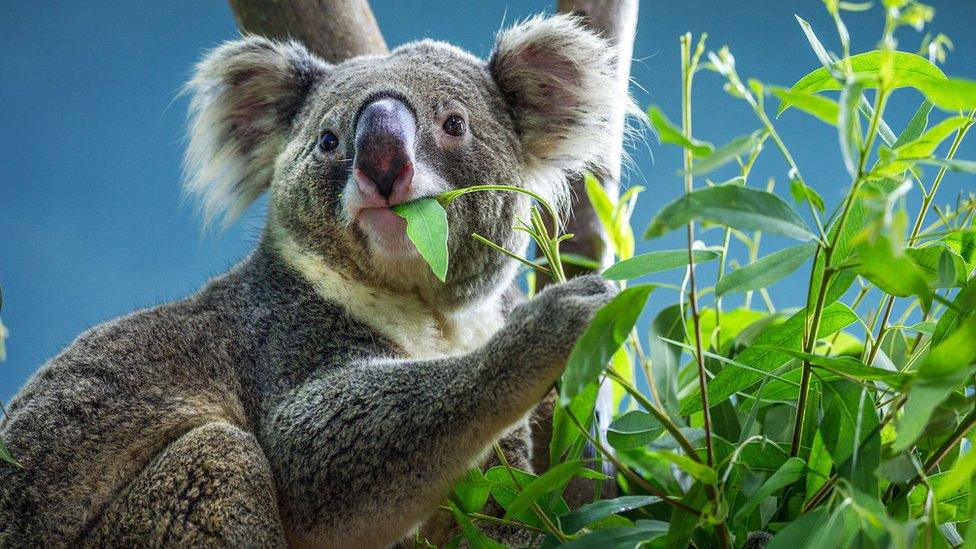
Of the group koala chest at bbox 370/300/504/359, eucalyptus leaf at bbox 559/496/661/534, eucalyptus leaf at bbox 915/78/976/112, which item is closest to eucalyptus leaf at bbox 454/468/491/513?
eucalyptus leaf at bbox 559/496/661/534

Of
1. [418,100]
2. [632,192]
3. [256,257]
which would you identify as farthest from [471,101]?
[632,192]

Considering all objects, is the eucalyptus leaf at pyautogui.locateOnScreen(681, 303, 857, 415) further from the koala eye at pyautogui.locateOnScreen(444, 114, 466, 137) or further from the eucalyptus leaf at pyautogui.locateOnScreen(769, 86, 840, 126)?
the koala eye at pyautogui.locateOnScreen(444, 114, 466, 137)

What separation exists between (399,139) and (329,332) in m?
0.47

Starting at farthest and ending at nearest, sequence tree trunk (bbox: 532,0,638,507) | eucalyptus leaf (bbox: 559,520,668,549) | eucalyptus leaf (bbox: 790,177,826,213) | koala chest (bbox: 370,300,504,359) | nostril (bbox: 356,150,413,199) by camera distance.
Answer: tree trunk (bbox: 532,0,638,507)
koala chest (bbox: 370,300,504,359)
nostril (bbox: 356,150,413,199)
eucalyptus leaf (bbox: 559,520,668,549)
eucalyptus leaf (bbox: 790,177,826,213)

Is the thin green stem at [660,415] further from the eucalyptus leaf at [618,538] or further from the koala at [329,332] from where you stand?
the koala at [329,332]

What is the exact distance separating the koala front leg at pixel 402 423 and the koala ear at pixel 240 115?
888mm

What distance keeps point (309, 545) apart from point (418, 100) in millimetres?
1007

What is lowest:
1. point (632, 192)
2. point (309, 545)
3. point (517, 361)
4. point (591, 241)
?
point (309, 545)

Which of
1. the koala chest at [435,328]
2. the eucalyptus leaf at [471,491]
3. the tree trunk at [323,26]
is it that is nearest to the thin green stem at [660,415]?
the eucalyptus leaf at [471,491]

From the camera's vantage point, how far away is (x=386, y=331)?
2.02 metres

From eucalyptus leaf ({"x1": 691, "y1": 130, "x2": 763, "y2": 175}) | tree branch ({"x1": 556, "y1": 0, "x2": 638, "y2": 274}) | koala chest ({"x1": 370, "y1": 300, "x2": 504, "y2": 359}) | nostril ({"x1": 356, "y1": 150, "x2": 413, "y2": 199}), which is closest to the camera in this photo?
eucalyptus leaf ({"x1": 691, "y1": 130, "x2": 763, "y2": 175})

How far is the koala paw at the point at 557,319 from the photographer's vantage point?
4.60ft

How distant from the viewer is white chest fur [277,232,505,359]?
2.03m

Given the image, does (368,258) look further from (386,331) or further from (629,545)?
(629,545)
